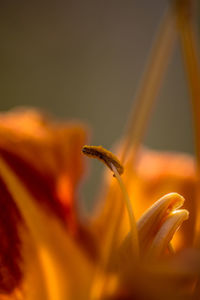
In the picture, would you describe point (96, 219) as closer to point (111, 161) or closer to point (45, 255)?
point (45, 255)

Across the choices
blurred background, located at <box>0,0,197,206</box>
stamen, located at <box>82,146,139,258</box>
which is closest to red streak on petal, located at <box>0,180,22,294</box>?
stamen, located at <box>82,146,139,258</box>

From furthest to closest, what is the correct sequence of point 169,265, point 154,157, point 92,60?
1. point 92,60
2. point 154,157
3. point 169,265

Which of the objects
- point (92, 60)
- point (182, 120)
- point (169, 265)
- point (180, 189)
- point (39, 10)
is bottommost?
point (169, 265)

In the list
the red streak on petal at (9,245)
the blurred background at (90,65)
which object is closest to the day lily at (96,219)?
the red streak on petal at (9,245)

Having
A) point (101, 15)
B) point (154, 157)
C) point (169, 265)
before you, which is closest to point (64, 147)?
point (154, 157)

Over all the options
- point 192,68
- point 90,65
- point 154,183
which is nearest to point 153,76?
point 192,68

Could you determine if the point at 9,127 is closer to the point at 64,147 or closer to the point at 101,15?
the point at 64,147

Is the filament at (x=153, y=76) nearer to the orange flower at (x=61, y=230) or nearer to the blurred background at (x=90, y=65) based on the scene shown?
the orange flower at (x=61, y=230)
